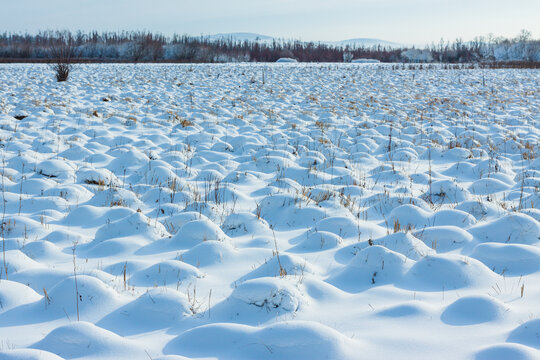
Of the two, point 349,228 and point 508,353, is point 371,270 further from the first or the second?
point 508,353

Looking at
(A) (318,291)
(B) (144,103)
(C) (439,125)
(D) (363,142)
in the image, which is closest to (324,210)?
(A) (318,291)

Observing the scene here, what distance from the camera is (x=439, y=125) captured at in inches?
302

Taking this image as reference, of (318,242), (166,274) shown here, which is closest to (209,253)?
(166,274)

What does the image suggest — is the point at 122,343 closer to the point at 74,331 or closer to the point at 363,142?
the point at 74,331

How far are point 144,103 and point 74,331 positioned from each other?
27.8 feet

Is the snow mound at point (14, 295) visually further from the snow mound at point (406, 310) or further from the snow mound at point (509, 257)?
the snow mound at point (509, 257)

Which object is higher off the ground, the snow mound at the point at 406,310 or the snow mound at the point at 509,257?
the snow mound at the point at 509,257

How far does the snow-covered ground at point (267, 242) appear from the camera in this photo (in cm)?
187

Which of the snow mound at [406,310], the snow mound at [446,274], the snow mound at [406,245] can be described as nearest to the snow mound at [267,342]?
the snow mound at [406,310]

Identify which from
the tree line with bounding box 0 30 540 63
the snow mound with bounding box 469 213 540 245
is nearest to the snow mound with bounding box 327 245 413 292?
the snow mound with bounding box 469 213 540 245

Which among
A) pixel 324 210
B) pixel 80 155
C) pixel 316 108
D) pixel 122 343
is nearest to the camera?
pixel 122 343

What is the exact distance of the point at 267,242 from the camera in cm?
311

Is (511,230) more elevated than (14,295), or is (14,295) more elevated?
(511,230)

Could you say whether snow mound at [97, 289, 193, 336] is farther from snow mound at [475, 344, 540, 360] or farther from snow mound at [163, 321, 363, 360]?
snow mound at [475, 344, 540, 360]
